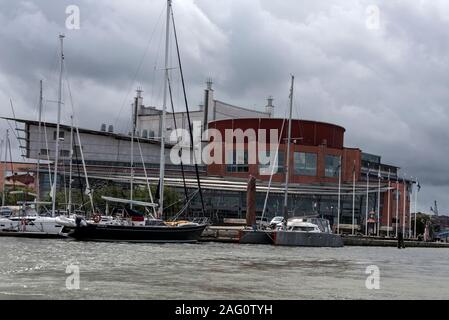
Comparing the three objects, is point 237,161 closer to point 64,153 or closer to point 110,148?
point 110,148

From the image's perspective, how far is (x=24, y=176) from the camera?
137 meters

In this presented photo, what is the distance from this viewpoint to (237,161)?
13600 centimetres

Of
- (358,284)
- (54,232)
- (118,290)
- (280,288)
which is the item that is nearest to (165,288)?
(118,290)

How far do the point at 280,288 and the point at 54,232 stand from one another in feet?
160

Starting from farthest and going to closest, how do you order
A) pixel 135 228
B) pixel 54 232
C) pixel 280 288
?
pixel 54 232, pixel 135 228, pixel 280 288

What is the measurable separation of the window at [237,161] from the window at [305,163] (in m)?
10.3

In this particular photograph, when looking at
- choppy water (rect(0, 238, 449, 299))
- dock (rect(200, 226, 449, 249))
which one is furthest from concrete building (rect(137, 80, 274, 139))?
choppy water (rect(0, 238, 449, 299))

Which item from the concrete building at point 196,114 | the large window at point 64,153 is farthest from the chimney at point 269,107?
the large window at point 64,153

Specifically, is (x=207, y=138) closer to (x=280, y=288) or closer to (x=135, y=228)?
(x=135, y=228)

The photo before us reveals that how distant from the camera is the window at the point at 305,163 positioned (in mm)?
136375

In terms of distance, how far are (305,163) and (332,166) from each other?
714cm

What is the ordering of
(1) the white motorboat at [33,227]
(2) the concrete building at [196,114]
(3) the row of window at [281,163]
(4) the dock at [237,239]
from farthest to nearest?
(2) the concrete building at [196,114], (3) the row of window at [281,163], (4) the dock at [237,239], (1) the white motorboat at [33,227]

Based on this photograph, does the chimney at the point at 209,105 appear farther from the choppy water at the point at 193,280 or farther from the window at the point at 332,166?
the choppy water at the point at 193,280

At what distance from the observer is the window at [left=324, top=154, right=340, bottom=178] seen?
139750 millimetres
